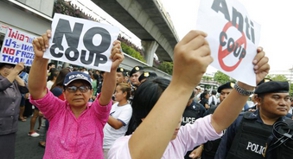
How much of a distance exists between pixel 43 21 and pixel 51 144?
6.37 m

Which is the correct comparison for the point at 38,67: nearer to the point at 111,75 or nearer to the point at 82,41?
the point at 82,41

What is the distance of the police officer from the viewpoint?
2029mm

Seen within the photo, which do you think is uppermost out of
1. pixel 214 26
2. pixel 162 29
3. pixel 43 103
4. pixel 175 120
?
pixel 162 29

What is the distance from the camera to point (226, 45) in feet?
3.17

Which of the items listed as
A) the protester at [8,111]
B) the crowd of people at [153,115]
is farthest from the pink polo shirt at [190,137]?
the protester at [8,111]

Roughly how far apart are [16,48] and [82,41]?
65.6 inches

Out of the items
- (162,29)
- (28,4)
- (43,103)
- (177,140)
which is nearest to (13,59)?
(43,103)

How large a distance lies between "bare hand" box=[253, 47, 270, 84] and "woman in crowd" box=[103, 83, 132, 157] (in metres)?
1.77

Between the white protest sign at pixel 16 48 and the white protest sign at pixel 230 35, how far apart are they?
2697 mm

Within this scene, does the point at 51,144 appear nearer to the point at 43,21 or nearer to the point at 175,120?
the point at 175,120

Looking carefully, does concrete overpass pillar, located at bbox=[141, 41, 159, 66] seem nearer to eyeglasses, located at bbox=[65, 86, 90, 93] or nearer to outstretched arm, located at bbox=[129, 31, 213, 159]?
eyeglasses, located at bbox=[65, 86, 90, 93]

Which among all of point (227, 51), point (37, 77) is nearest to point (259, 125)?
point (227, 51)

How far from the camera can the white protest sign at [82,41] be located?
166 cm

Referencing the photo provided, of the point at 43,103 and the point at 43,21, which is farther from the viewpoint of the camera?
the point at 43,21
